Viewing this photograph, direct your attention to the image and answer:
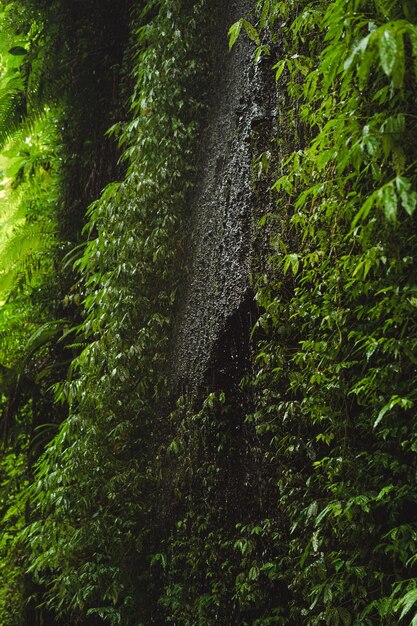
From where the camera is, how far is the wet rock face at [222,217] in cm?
329

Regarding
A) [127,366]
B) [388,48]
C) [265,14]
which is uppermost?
[388,48]

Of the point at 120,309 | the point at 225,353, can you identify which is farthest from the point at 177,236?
the point at 225,353

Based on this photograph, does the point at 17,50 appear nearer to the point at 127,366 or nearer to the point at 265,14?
the point at 265,14

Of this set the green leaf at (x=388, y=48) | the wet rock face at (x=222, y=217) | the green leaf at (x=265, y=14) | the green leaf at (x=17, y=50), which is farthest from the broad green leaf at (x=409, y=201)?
the green leaf at (x=17, y=50)

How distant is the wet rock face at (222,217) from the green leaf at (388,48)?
1.50 metres

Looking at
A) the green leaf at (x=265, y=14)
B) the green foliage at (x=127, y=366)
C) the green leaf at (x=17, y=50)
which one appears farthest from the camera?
the green leaf at (x=17, y=50)

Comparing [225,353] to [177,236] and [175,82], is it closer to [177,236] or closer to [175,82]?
[177,236]

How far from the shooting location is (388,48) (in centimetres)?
178

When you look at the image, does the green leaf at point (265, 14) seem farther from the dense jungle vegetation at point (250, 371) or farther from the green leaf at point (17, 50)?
the green leaf at point (17, 50)

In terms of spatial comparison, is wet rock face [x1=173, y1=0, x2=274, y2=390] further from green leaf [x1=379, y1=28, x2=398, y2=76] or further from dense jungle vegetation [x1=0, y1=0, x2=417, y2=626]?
green leaf [x1=379, y1=28, x2=398, y2=76]

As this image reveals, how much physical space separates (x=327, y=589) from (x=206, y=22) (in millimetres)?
3334

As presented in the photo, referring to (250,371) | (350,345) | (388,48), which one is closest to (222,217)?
(250,371)

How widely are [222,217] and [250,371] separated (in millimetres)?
910

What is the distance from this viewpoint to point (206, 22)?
13.2 feet
